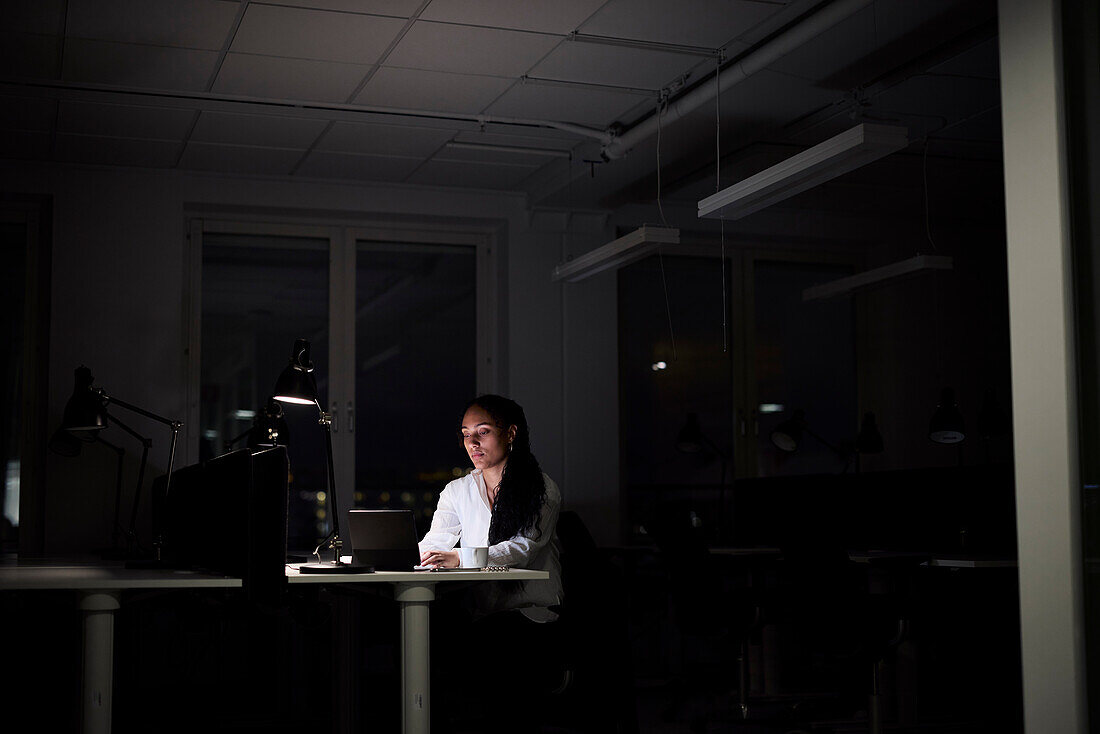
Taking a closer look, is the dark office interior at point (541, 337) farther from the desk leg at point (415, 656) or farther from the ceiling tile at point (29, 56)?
the desk leg at point (415, 656)

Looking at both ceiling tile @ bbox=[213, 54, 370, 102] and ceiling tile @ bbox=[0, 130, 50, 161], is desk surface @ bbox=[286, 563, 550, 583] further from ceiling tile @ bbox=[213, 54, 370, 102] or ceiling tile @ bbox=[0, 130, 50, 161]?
ceiling tile @ bbox=[0, 130, 50, 161]

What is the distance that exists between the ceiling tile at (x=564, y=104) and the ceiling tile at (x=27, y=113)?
2.08 metres

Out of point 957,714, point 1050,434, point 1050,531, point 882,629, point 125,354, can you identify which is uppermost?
point 125,354

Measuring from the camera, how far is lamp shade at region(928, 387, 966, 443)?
251 inches

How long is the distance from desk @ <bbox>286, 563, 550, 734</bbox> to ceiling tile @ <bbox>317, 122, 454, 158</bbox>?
114 inches

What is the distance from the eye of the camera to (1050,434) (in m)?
2.78

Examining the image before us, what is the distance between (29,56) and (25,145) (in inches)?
53.7

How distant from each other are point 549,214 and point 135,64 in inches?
112

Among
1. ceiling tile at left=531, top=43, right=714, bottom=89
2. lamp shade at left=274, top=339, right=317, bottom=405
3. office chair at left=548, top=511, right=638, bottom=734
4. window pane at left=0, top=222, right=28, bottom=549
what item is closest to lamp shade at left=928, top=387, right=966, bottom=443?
ceiling tile at left=531, top=43, right=714, bottom=89

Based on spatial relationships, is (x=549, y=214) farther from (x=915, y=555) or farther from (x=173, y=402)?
(x=915, y=555)

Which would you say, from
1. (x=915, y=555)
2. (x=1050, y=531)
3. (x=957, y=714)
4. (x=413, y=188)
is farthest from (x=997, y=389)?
(x=1050, y=531)

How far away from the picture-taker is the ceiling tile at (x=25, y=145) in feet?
19.3

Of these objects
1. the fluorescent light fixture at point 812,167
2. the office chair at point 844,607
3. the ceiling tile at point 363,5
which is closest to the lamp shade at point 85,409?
the ceiling tile at point 363,5

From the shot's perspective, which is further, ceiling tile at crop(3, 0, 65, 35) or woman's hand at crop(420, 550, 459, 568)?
ceiling tile at crop(3, 0, 65, 35)
